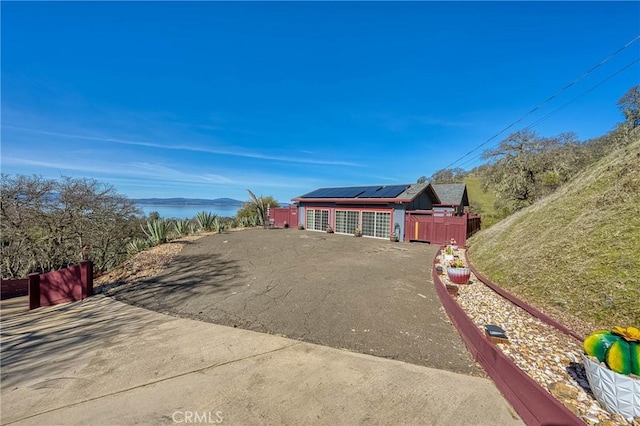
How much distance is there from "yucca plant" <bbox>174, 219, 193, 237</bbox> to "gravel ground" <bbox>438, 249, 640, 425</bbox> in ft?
47.6

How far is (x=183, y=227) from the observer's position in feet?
51.0

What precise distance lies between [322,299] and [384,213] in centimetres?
1179

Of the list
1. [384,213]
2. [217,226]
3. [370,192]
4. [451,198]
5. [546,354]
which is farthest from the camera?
[451,198]

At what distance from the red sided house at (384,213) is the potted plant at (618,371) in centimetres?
1223

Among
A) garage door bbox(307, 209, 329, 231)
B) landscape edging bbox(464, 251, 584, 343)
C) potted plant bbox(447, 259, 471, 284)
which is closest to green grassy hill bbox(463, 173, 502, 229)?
garage door bbox(307, 209, 329, 231)

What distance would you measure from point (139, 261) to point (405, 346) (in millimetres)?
9694

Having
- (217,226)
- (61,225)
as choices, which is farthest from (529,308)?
(217,226)

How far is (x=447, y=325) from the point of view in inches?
179

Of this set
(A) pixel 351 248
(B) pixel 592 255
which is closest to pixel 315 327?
(B) pixel 592 255

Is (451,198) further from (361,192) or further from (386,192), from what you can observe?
(361,192)

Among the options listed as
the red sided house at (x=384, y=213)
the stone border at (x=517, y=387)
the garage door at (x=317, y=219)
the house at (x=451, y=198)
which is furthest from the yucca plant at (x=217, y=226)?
the house at (x=451, y=198)

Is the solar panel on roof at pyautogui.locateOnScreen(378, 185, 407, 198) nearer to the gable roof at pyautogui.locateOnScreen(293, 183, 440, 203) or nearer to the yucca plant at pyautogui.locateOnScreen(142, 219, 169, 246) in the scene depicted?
the gable roof at pyautogui.locateOnScreen(293, 183, 440, 203)

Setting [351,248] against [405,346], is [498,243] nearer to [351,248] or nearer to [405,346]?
[351,248]

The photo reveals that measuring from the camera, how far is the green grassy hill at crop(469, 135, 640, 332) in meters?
4.01
